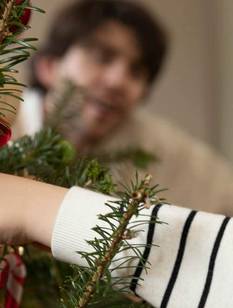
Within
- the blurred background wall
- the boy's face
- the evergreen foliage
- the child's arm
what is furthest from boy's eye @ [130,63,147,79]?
the child's arm

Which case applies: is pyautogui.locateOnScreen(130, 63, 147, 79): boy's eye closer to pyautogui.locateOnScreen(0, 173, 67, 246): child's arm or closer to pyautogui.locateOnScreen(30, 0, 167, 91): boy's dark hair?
pyautogui.locateOnScreen(30, 0, 167, 91): boy's dark hair

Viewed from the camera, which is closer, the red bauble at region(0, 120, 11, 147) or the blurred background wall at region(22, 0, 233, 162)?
the red bauble at region(0, 120, 11, 147)

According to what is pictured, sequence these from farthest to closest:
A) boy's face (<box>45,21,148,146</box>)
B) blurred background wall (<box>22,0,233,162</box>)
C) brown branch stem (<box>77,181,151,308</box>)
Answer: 1. blurred background wall (<box>22,0,233,162</box>)
2. boy's face (<box>45,21,148,146</box>)
3. brown branch stem (<box>77,181,151,308</box>)

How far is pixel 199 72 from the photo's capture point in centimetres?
164

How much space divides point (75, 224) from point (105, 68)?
84 cm

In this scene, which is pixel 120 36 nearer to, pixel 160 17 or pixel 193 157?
pixel 193 157

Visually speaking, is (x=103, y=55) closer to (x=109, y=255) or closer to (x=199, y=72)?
(x=199, y=72)

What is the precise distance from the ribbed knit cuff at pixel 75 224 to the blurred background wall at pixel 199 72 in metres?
1.32

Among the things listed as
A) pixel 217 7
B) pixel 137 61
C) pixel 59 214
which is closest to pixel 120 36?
pixel 137 61

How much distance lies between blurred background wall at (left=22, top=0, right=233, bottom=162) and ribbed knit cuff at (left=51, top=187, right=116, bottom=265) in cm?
132

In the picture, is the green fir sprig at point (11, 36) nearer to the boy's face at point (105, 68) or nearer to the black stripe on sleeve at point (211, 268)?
the black stripe on sleeve at point (211, 268)

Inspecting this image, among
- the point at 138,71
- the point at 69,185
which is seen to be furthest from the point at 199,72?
the point at 69,185

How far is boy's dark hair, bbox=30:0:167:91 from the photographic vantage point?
108 centimetres

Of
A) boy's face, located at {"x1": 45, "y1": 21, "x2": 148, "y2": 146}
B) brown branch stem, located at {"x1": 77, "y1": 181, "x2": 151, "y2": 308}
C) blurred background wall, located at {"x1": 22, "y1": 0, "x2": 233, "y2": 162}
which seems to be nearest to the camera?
brown branch stem, located at {"x1": 77, "y1": 181, "x2": 151, "y2": 308}
